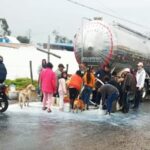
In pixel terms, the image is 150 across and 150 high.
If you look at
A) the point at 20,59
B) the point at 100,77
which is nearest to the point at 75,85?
the point at 100,77

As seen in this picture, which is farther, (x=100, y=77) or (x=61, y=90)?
(x=100, y=77)

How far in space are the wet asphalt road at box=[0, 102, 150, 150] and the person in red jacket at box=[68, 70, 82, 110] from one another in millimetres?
627

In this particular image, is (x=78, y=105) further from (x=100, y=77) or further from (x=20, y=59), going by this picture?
(x=20, y=59)

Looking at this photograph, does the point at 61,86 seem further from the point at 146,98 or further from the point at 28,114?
the point at 146,98

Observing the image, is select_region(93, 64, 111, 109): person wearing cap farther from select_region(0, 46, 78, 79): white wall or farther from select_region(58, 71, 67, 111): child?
select_region(0, 46, 78, 79): white wall

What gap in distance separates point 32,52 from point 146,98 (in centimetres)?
1087

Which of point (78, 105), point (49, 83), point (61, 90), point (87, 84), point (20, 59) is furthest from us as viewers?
point (20, 59)

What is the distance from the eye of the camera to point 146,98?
954 inches

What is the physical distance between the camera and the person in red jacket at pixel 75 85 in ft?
A: 50.4

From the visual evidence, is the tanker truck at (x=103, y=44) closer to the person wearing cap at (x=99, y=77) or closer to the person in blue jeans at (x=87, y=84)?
the person wearing cap at (x=99, y=77)

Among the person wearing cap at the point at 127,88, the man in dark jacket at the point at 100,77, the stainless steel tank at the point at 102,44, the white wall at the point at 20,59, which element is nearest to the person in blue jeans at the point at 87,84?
the man in dark jacket at the point at 100,77

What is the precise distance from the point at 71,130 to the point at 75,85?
13.5 feet

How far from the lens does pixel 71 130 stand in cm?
1134

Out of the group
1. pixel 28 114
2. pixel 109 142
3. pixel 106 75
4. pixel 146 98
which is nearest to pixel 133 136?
pixel 109 142
